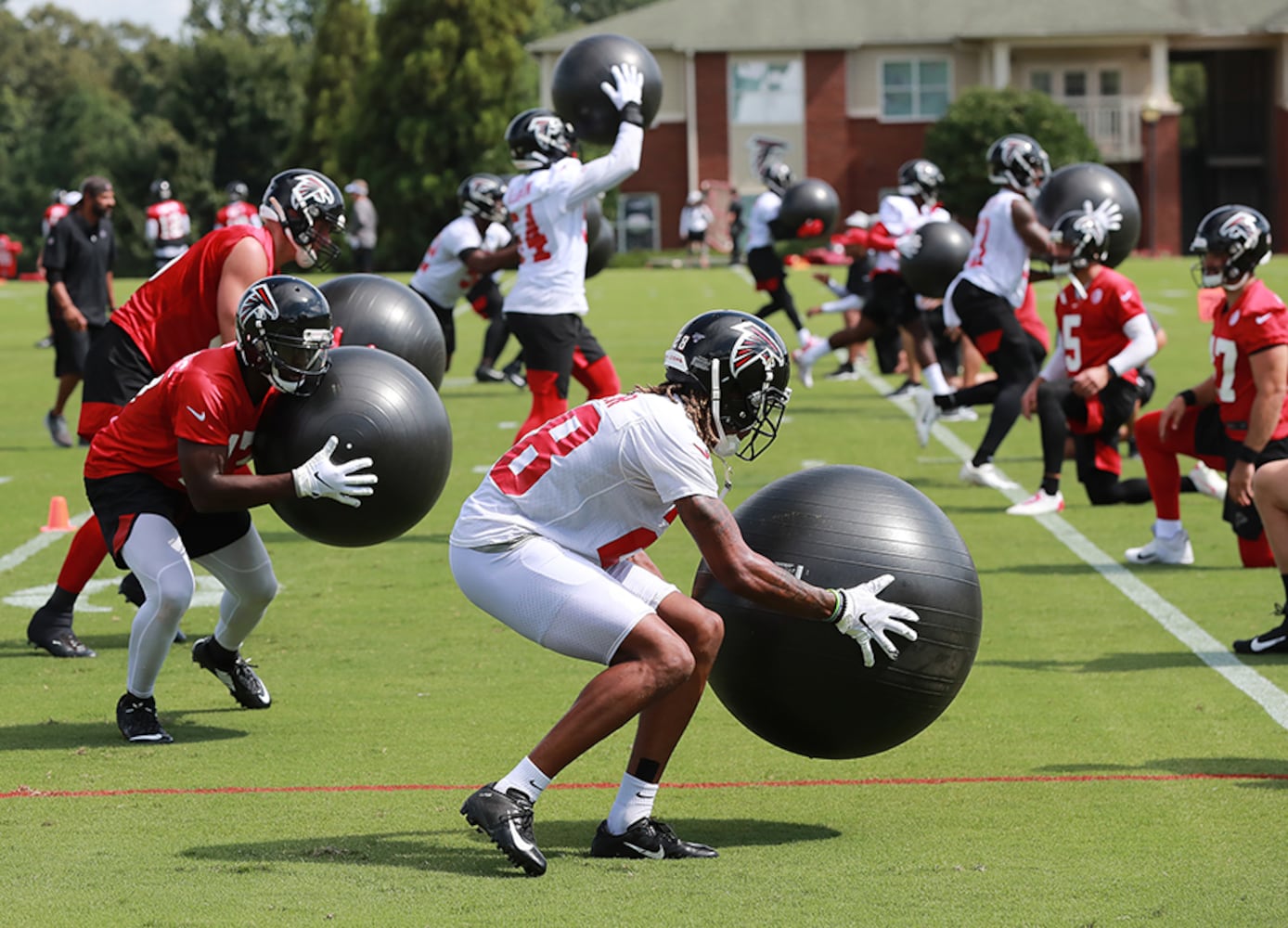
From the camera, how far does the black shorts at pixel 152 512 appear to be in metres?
6.79

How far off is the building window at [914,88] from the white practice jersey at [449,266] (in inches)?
1780

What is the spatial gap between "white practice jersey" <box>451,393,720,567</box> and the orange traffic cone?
6.81 metres

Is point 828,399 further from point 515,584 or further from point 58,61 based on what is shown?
point 58,61

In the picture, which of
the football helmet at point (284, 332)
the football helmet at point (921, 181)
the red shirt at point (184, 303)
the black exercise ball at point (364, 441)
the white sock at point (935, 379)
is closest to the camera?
the football helmet at point (284, 332)

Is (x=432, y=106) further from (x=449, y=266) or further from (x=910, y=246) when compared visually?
(x=449, y=266)

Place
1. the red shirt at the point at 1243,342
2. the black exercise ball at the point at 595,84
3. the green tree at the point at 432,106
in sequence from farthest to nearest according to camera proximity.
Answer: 1. the green tree at the point at 432,106
2. the black exercise ball at the point at 595,84
3. the red shirt at the point at 1243,342

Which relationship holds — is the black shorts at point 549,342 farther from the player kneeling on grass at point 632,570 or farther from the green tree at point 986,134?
the green tree at point 986,134

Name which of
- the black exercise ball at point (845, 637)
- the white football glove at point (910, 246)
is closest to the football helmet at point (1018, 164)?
the white football glove at point (910, 246)

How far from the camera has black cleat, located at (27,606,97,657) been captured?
27.1 feet

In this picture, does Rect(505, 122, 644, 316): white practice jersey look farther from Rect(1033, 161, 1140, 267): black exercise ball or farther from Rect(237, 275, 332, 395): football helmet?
Rect(237, 275, 332, 395): football helmet

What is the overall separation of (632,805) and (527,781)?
1.04 ft

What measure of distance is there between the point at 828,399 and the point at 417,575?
9.25 m

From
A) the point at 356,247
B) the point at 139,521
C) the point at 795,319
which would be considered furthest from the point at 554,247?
the point at 356,247

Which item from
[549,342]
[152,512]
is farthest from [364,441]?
[549,342]
